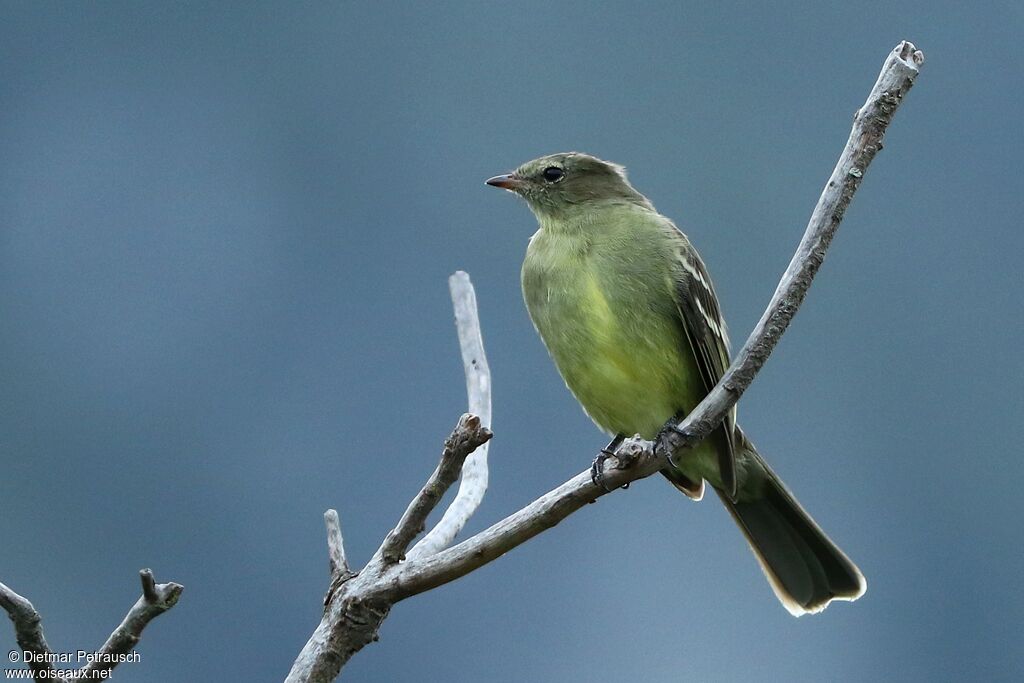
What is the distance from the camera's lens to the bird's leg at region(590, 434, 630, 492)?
127 inches

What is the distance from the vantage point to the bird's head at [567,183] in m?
4.85

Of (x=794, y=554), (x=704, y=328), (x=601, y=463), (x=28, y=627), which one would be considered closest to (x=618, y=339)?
(x=704, y=328)

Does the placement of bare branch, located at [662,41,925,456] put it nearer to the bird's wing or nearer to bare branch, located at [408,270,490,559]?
bare branch, located at [408,270,490,559]

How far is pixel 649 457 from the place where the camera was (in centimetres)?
345

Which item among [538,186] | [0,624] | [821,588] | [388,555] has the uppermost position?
[538,186]

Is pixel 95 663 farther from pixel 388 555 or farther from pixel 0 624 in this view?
pixel 0 624

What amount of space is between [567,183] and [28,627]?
2.86 meters

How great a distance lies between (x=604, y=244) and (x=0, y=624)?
1569cm

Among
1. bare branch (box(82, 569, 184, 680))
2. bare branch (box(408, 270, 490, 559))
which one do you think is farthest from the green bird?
bare branch (box(82, 569, 184, 680))

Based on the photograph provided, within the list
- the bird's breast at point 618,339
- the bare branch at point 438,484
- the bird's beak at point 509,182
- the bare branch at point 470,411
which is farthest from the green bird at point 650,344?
the bare branch at point 438,484

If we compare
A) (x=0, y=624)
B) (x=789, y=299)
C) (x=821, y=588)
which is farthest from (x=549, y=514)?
(x=0, y=624)

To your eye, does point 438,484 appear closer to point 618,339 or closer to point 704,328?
point 618,339

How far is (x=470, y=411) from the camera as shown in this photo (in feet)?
12.0

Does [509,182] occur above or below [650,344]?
above
